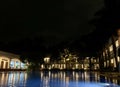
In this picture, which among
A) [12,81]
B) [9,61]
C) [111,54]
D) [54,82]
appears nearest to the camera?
[54,82]

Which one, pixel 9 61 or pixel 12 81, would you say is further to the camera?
pixel 9 61

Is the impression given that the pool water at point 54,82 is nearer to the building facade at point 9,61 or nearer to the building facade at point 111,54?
the building facade at point 111,54

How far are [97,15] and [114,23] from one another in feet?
16.4

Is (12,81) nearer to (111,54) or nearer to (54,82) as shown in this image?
(54,82)

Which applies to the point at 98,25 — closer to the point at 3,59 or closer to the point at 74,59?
the point at 3,59

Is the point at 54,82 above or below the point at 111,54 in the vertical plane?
below

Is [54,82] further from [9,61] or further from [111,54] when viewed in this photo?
[9,61]

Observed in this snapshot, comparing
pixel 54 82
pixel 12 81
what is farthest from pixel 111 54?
pixel 12 81

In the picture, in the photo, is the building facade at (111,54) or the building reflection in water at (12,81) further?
the building facade at (111,54)

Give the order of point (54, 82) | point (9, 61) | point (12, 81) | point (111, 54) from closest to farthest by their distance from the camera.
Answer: point (54, 82), point (12, 81), point (111, 54), point (9, 61)

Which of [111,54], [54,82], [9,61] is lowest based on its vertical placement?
[54,82]

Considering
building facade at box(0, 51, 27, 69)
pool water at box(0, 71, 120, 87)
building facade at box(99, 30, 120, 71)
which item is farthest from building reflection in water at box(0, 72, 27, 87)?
building facade at box(0, 51, 27, 69)

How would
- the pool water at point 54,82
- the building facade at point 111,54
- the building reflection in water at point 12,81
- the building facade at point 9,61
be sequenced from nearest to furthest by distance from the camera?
the building reflection in water at point 12,81 → the pool water at point 54,82 → the building facade at point 111,54 → the building facade at point 9,61

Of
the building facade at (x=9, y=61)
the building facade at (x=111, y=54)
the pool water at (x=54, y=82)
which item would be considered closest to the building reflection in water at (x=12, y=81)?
the pool water at (x=54, y=82)
